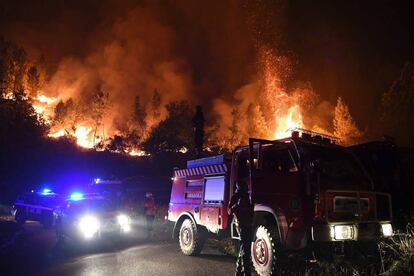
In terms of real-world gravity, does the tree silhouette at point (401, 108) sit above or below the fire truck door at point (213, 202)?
above

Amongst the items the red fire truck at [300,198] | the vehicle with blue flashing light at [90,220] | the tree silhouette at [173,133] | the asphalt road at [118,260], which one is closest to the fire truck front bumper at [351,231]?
the red fire truck at [300,198]

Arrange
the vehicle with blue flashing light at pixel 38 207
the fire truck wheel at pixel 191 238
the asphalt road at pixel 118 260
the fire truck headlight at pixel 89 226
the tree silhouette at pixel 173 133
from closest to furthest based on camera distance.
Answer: the asphalt road at pixel 118 260, the fire truck wheel at pixel 191 238, the fire truck headlight at pixel 89 226, the vehicle with blue flashing light at pixel 38 207, the tree silhouette at pixel 173 133

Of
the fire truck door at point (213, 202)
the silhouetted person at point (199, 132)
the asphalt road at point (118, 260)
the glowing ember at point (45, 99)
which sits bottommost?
the asphalt road at point (118, 260)

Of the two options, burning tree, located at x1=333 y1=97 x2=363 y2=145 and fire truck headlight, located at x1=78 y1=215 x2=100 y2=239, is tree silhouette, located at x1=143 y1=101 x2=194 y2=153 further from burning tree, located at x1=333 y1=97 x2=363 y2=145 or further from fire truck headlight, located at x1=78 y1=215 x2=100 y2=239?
fire truck headlight, located at x1=78 y1=215 x2=100 y2=239

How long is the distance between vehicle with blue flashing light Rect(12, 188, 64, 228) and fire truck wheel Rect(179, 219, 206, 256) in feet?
23.8

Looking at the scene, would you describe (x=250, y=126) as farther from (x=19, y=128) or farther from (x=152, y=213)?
(x=152, y=213)

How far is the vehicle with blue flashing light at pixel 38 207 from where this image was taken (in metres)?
15.6

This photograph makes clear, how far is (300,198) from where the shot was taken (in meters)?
6.80

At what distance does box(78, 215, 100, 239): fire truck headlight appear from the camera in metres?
11.6

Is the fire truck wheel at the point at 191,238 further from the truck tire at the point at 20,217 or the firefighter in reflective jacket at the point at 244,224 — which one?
the truck tire at the point at 20,217

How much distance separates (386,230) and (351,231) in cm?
98

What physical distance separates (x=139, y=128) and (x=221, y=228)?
222ft

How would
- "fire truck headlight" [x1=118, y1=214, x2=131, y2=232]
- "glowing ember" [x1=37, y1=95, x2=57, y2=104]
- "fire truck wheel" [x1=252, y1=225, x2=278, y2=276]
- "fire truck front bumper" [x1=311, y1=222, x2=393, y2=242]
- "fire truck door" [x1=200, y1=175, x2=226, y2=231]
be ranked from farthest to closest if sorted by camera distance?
"glowing ember" [x1=37, y1=95, x2=57, y2=104] → "fire truck headlight" [x1=118, y1=214, x2=131, y2=232] → "fire truck door" [x1=200, y1=175, x2=226, y2=231] → "fire truck wheel" [x1=252, y1=225, x2=278, y2=276] → "fire truck front bumper" [x1=311, y1=222, x2=393, y2=242]

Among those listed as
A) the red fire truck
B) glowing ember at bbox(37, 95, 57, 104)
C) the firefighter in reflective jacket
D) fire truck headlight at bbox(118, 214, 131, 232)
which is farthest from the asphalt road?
glowing ember at bbox(37, 95, 57, 104)
